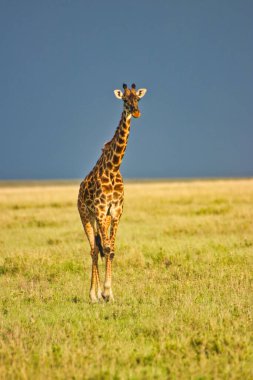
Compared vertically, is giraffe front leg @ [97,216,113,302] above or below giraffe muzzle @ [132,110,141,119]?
below

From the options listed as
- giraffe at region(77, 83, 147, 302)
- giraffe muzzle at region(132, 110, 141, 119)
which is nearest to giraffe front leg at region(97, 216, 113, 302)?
giraffe at region(77, 83, 147, 302)

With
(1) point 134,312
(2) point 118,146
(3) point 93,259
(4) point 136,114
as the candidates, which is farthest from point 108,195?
(1) point 134,312

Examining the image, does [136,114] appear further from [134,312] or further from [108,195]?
[134,312]

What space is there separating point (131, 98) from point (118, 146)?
96 centimetres

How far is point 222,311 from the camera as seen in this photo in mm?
7582

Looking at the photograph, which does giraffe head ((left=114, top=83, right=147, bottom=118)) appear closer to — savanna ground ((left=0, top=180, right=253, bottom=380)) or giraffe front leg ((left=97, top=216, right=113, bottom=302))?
giraffe front leg ((left=97, top=216, right=113, bottom=302))

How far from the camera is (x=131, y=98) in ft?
28.2

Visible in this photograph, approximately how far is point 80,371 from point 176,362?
3.21ft

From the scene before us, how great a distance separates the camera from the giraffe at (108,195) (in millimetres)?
8791

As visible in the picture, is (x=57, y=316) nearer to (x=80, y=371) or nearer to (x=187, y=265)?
(x=80, y=371)

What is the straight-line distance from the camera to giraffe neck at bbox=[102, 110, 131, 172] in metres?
9.11

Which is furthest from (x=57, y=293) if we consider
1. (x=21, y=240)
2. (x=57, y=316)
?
(x=21, y=240)

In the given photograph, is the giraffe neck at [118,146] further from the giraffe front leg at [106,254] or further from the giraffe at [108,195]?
the giraffe front leg at [106,254]

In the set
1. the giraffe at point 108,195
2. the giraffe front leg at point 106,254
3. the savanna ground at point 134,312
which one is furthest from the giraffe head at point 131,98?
the savanna ground at point 134,312
